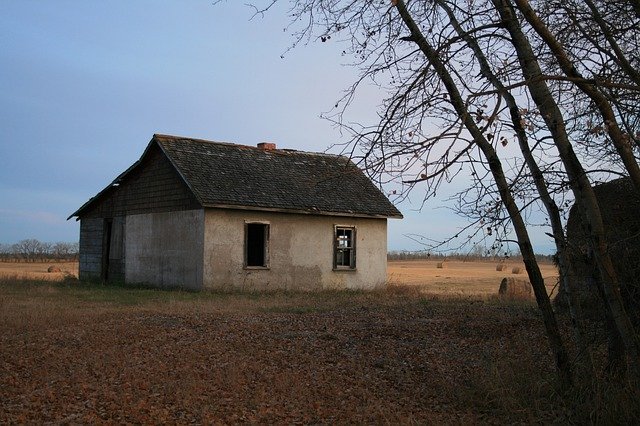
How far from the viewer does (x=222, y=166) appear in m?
23.2

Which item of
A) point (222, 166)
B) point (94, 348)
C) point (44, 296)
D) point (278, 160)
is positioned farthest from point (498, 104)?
point (278, 160)

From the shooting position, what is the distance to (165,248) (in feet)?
74.5

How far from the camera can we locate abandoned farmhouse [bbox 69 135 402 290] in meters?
21.5

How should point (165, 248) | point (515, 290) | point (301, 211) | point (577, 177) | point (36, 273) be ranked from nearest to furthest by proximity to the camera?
1. point (577, 177)
2. point (301, 211)
3. point (165, 248)
4. point (515, 290)
5. point (36, 273)

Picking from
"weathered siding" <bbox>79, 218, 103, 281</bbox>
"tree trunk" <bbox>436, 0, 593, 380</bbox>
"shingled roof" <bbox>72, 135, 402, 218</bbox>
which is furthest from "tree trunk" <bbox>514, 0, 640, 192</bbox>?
"weathered siding" <bbox>79, 218, 103, 281</bbox>

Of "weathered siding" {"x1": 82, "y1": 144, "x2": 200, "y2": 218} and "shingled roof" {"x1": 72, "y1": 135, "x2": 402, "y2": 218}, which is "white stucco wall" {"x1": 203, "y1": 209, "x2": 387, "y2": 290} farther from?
"weathered siding" {"x1": 82, "y1": 144, "x2": 200, "y2": 218}

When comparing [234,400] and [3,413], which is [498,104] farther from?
[3,413]

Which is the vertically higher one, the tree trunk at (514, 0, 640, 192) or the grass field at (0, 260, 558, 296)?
the tree trunk at (514, 0, 640, 192)

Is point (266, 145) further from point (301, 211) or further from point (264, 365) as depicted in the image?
point (264, 365)

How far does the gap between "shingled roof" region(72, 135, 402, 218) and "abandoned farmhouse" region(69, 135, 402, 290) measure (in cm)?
4

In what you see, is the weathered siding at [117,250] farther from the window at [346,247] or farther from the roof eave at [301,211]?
the window at [346,247]

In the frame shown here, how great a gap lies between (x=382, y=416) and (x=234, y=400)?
5.31 ft

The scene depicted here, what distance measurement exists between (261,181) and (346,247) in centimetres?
376

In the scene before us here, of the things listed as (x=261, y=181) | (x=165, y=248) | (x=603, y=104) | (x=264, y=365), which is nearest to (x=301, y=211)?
(x=261, y=181)
